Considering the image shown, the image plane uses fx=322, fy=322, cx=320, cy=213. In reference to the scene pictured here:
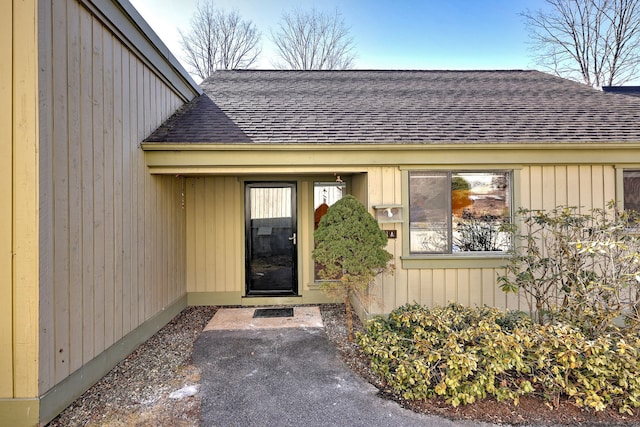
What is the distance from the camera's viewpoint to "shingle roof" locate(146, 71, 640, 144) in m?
4.77

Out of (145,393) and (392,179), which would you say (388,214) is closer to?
(392,179)

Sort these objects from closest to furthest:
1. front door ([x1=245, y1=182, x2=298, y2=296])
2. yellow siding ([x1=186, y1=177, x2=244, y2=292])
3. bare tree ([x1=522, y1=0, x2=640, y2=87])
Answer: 1. yellow siding ([x1=186, y1=177, x2=244, y2=292])
2. front door ([x1=245, y1=182, x2=298, y2=296])
3. bare tree ([x1=522, y1=0, x2=640, y2=87])

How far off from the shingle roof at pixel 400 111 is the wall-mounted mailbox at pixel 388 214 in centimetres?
96

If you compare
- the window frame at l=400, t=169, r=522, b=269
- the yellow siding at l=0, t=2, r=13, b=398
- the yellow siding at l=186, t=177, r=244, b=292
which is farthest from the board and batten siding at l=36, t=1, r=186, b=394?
the window frame at l=400, t=169, r=522, b=269

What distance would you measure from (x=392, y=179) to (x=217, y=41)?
16.2 meters

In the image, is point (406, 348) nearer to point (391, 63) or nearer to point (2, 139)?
point (2, 139)

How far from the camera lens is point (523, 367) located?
2799 mm

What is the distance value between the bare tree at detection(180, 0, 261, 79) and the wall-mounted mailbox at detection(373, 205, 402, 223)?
570 inches

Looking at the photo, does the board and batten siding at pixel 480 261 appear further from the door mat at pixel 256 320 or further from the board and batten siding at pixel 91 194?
the board and batten siding at pixel 91 194

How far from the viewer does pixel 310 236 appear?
19.5 feet

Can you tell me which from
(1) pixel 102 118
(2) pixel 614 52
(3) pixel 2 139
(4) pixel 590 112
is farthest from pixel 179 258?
(2) pixel 614 52

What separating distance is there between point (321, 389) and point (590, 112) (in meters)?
6.50

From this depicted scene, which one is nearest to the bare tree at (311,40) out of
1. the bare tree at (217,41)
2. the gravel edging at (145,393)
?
the bare tree at (217,41)

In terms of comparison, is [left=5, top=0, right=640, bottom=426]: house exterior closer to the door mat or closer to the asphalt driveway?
the door mat
